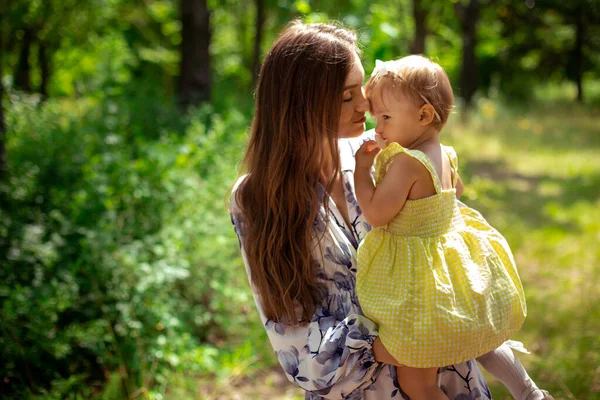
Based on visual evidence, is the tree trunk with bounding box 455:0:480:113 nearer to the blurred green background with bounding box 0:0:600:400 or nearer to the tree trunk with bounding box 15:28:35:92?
the blurred green background with bounding box 0:0:600:400

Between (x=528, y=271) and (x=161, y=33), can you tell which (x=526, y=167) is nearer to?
(x=528, y=271)

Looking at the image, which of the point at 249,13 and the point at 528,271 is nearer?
the point at 528,271

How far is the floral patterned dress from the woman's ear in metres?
0.34

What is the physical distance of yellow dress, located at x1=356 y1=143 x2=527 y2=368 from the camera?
1751 mm

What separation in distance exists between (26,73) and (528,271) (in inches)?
349

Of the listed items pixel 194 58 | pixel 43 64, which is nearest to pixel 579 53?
pixel 43 64

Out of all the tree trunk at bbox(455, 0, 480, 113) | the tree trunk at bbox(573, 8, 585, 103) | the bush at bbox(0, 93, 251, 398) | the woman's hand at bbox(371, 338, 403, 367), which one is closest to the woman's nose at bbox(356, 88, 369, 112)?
the woman's hand at bbox(371, 338, 403, 367)

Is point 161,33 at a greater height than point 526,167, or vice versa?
point 161,33

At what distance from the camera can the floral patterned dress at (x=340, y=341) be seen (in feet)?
6.07

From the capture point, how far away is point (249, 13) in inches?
671

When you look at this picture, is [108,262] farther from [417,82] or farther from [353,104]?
[417,82]

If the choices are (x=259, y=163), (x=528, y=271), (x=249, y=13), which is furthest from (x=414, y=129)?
(x=249, y=13)

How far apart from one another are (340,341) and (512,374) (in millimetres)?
610

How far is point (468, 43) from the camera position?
45.9 feet
